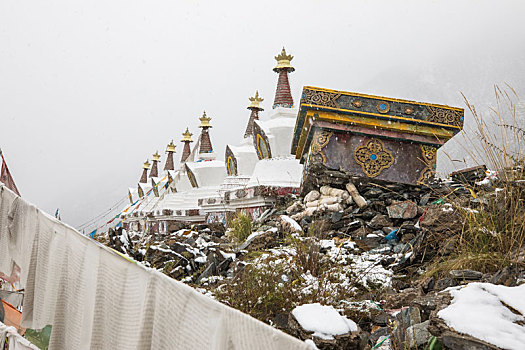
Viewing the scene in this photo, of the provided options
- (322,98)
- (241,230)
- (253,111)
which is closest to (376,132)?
(322,98)

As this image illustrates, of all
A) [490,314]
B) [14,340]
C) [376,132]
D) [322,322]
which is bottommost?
[14,340]

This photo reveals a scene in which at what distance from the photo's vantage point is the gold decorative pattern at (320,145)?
768 centimetres

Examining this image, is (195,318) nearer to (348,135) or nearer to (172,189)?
(348,135)

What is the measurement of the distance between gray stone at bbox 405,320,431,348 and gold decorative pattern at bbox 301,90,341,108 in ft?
17.5

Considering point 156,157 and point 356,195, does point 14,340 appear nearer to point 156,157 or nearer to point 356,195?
point 356,195

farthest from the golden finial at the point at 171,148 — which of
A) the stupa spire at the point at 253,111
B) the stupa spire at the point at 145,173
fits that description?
the stupa spire at the point at 253,111

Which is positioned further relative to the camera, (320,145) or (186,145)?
(186,145)

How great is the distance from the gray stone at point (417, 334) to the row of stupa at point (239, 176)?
6906 mm

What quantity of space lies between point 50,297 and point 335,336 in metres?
1.73

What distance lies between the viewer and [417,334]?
8.45 feet

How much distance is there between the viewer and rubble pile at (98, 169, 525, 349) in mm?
2842

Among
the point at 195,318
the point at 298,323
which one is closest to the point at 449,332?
the point at 298,323

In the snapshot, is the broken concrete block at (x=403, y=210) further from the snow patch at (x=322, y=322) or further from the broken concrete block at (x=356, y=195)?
the snow patch at (x=322, y=322)

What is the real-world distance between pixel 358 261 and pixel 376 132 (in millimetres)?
3337
